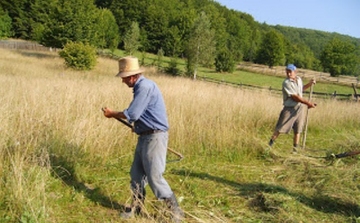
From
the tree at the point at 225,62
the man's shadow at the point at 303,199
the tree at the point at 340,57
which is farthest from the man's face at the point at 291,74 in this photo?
the tree at the point at 340,57

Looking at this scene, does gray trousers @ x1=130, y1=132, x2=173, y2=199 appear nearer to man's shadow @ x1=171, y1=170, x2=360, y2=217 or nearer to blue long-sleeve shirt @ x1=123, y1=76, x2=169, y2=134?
blue long-sleeve shirt @ x1=123, y1=76, x2=169, y2=134

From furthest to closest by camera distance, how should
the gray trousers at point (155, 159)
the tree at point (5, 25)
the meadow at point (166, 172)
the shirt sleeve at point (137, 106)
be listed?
the tree at point (5, 25), the meadow at point (166, 172), the gray trousers at point (155, 159), the shirt sleeve at point (137, 106)

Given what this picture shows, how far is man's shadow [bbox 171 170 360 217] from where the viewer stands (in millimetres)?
3879

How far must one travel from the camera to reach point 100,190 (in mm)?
3963

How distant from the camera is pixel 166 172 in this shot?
474 cm

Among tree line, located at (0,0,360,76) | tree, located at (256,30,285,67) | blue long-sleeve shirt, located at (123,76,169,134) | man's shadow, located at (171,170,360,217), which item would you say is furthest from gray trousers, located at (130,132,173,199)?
tree, located at (256,30,285,67)

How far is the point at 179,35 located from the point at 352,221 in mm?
57281

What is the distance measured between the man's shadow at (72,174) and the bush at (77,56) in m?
18.3

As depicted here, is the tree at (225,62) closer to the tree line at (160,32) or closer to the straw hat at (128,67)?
the tree line at (160,32)

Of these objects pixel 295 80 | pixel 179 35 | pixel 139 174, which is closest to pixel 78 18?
pixel 295 80

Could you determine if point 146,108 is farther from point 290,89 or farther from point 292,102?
point 292,102

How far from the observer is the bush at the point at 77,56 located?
839 inches

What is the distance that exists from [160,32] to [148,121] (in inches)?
2401

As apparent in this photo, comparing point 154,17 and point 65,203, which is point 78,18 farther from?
point 154,17
